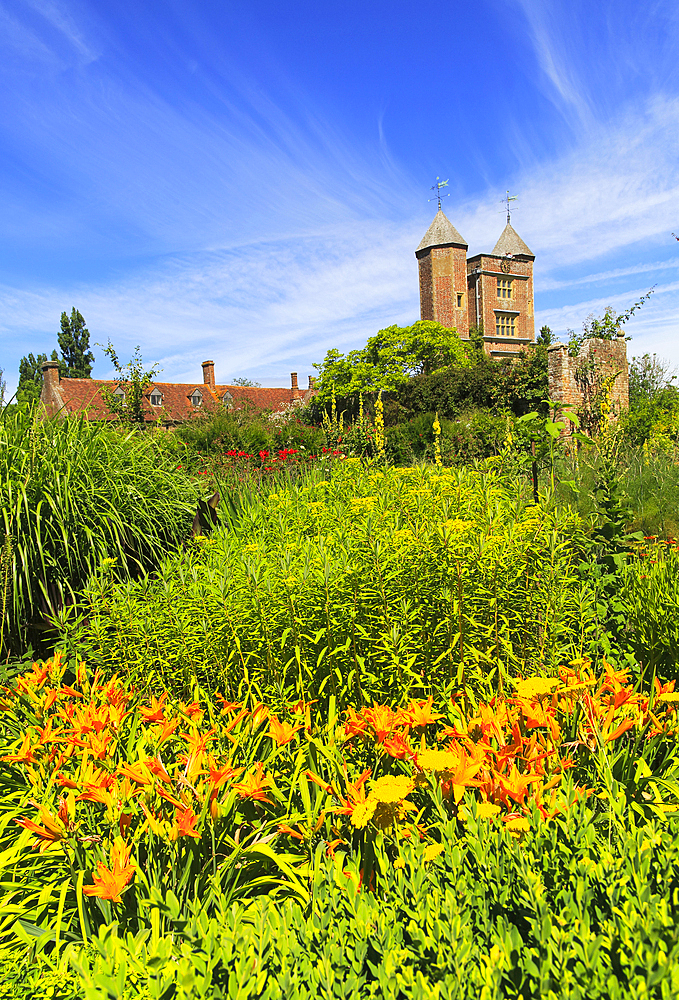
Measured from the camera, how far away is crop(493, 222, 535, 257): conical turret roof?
4935cm

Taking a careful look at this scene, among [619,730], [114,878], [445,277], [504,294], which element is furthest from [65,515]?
[504,294]

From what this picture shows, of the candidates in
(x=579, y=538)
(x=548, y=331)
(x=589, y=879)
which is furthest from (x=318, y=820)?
(x=548, y=331)

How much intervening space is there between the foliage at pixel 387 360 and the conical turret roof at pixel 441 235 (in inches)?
428

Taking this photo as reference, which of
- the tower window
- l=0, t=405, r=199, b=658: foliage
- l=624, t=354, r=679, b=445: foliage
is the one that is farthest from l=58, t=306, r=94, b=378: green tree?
l=0, t=405, r=199, b=658: foliage

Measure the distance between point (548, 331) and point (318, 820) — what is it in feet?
175

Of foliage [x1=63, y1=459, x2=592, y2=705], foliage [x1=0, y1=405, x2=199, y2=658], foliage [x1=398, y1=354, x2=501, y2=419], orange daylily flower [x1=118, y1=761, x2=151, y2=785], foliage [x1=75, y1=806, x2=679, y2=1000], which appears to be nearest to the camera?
foliage [x1=75, y1=806, x2=679, y2=1000]

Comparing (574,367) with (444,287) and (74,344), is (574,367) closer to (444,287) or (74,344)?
(444,287)

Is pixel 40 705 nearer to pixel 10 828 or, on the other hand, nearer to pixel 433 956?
pixel 10 828

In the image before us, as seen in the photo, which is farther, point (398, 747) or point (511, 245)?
point (511, 245)

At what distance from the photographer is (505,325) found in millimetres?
48312

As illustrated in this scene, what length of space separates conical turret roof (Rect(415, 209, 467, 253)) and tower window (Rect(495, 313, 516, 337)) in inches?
307

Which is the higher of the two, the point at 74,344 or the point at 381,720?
the point at 74,344

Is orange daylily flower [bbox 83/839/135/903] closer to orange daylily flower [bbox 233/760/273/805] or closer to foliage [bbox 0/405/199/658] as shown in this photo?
orange daylily flower [bbox 233/760/273/805]

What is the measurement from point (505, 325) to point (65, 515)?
1956 inches
